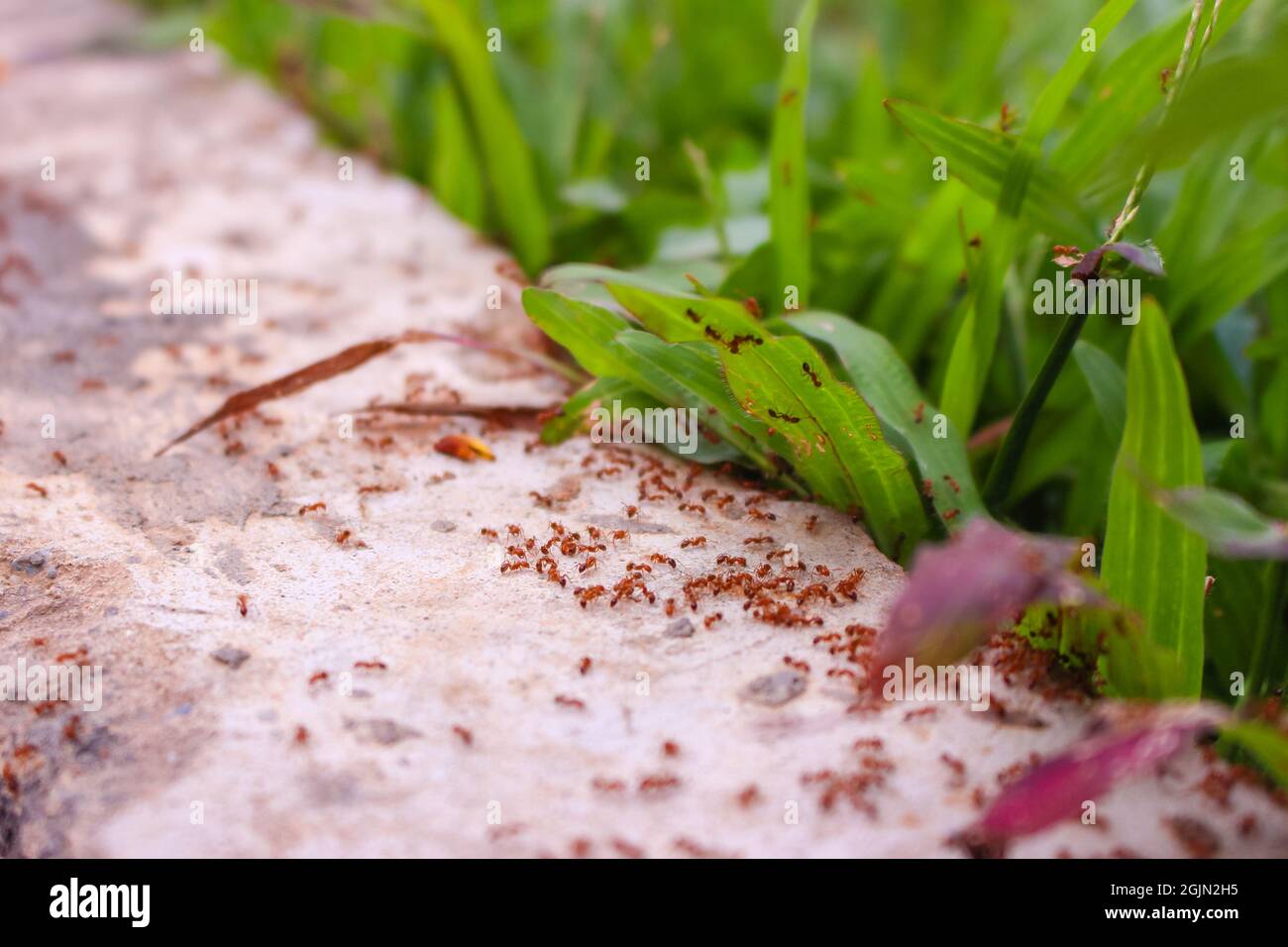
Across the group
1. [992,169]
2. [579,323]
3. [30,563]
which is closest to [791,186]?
[992,169]

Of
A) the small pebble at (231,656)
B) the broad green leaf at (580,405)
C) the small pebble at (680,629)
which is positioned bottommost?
the small pebble at (231,656)

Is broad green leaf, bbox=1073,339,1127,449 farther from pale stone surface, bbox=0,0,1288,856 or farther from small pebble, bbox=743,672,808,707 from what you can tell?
small pebble, bbox=743,672,808,707

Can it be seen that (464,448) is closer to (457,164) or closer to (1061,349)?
(1061,349)

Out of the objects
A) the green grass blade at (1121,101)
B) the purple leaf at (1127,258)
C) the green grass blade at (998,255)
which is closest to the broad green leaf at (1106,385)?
the green grass blade at (998,255)

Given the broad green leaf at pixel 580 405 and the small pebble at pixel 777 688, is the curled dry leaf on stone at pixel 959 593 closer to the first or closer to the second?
the small pebble at pixel 777 688
